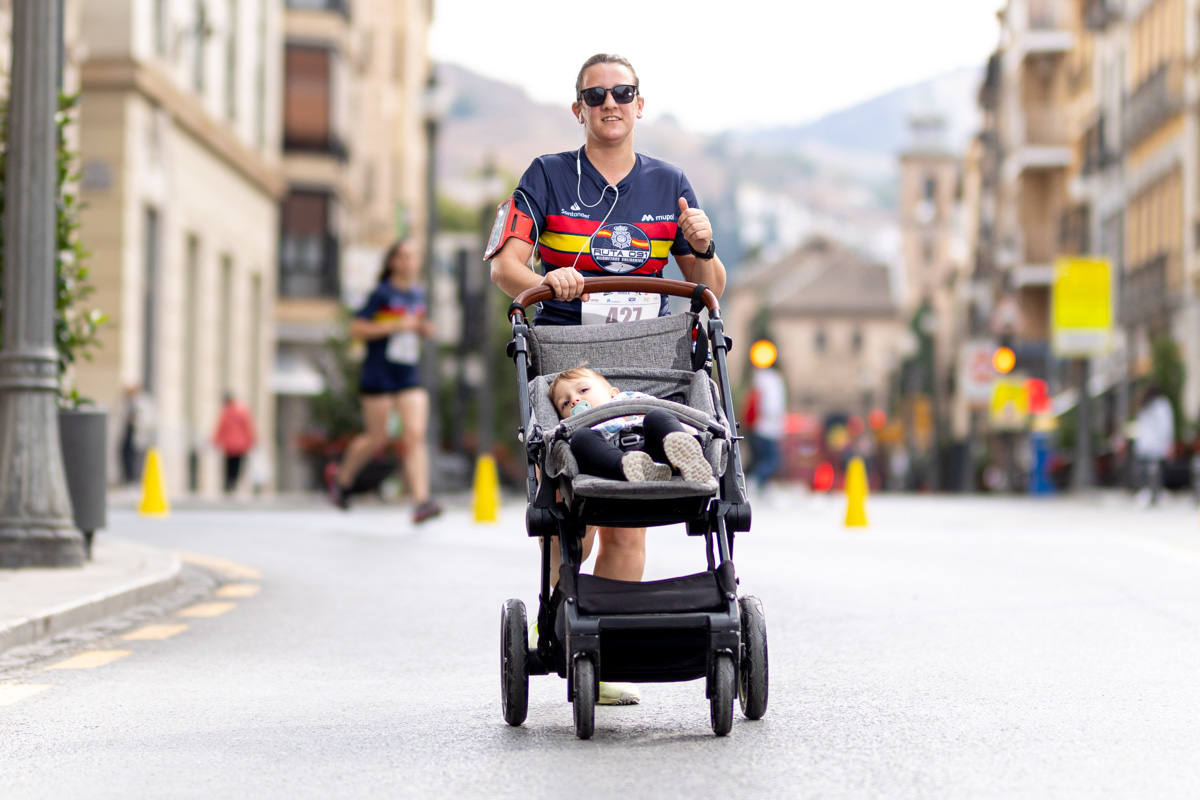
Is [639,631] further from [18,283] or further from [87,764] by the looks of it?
[18,283]

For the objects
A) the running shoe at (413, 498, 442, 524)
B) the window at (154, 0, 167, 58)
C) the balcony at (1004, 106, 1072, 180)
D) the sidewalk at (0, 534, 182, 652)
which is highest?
the balcony at (1004, 106, 1072, 180)

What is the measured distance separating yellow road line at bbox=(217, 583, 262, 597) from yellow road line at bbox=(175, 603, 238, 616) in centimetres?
58

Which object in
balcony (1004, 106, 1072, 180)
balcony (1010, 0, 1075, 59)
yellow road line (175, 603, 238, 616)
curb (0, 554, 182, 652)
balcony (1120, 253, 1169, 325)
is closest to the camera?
curb (0, 554, 182, 652)

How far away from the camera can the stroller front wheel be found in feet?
20.2

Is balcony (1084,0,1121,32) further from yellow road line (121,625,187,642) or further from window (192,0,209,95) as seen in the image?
yellow road line (121,625,187,642)

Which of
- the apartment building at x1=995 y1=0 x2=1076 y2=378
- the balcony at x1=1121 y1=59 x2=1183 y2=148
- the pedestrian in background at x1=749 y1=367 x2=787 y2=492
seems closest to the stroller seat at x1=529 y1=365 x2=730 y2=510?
the pedestrian in background at x1=749 y1=367 x2=787 y2=492

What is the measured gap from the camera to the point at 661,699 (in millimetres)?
7414

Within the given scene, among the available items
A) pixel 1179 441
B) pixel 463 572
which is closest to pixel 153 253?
pixel 1179 441

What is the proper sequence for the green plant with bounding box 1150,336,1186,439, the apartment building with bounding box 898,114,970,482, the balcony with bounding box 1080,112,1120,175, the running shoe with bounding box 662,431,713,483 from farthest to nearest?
the apartment building with bounding box 898,114,970,482, the balcony with bounding box 1080,112,1120,175, the green plant with bounding box 1150,336,1186,439, the running shoe with bounding box 662,431,713,483

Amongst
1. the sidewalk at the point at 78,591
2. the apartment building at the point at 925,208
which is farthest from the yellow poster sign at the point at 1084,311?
the apartment building at the point at 925,208

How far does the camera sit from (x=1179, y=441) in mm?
34906

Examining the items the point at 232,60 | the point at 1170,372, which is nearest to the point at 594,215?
the point at 1170,372

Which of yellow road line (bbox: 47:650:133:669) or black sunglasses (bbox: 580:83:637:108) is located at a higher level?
black sunglasses (bbox: 580:83:637:108)

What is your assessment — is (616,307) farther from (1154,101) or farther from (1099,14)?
(1099,14)
